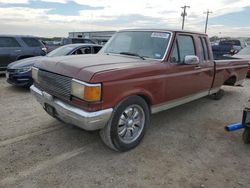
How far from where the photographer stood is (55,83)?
11.8ft

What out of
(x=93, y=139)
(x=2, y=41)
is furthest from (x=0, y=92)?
(x=93, y=139)

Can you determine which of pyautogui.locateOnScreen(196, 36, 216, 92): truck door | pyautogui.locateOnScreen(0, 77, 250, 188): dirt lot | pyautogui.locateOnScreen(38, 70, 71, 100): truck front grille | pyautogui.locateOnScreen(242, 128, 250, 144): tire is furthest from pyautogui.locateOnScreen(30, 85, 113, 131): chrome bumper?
pyautogui.locateOnScreen(196, 36, 216, 92): truck door

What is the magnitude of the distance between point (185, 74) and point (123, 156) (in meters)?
1.99

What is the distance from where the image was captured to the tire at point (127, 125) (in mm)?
3471

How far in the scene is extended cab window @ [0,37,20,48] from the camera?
9.73 meters

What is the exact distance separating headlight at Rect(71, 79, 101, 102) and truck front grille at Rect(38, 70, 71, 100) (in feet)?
0.72

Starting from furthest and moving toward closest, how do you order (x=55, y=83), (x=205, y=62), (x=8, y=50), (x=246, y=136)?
1. (x=8, y=50)
2. (x=205, y=62)
3. (x=246, y=136)
4. (x=55, y=83)

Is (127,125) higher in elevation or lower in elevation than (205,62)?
lower

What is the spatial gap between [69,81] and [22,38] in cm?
788

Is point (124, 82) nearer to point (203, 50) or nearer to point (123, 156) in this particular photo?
point (123, 156)

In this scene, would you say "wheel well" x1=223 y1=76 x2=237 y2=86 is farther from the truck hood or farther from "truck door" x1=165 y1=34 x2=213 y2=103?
the truck hood

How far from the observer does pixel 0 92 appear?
7.22 metres

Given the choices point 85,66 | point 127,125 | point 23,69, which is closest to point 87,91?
point 85,66

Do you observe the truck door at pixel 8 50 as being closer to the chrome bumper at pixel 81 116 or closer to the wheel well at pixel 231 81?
the chrome bumper at pixel 81 116
